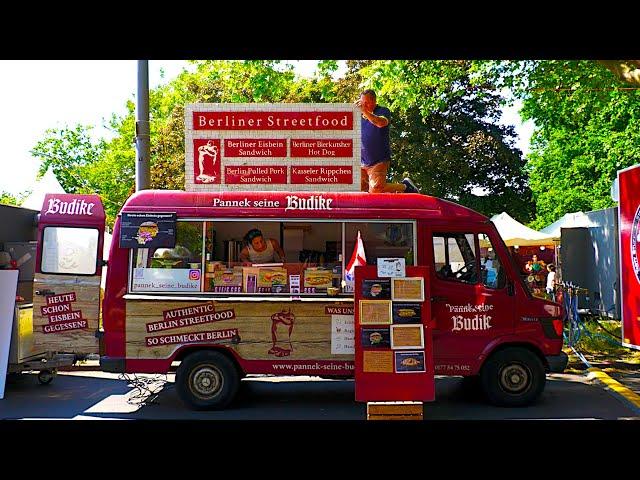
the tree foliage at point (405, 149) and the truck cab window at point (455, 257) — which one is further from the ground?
the tree foliage at point (405, 149)

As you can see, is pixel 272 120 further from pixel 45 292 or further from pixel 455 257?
pixel 45 292

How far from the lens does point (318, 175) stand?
10102mm

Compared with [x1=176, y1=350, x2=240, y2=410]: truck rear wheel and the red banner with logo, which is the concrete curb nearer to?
the red banner with logo

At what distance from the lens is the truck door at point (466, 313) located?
923 cm

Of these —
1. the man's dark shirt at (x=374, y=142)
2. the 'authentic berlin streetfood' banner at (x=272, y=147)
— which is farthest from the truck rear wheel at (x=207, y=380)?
the man's dark shirt at (x=374, y=142)

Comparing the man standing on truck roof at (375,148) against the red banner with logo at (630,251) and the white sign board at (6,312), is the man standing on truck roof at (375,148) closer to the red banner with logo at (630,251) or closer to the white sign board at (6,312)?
the red banner with logo at (630,251)

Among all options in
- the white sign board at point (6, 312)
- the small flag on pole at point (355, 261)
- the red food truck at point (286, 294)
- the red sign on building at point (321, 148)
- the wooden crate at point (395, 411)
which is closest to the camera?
the wooden crate at point (395, 411)

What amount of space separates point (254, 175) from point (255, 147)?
37cm

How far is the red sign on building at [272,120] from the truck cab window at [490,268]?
Answer: 2.43 m

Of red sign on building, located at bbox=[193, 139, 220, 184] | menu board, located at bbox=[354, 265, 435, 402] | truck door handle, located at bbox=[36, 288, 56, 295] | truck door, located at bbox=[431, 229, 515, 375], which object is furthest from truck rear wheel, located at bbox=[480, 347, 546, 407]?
truck door handle, located at bbox=[36, 288, 56, 295]

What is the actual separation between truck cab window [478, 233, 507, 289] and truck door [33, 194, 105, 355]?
4.79 m

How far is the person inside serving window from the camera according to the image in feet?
30.8

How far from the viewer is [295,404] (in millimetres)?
9875

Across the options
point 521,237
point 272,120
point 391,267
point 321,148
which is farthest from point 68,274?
point 521,237
